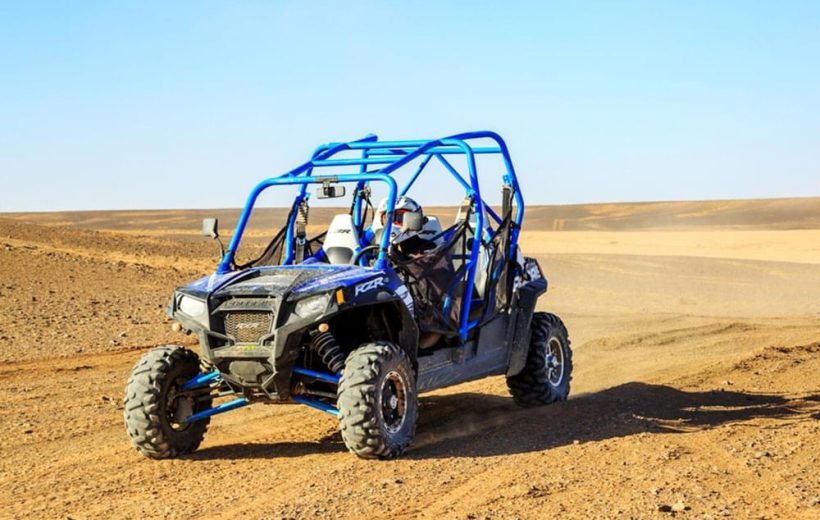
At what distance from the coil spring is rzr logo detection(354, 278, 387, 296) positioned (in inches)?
17.0

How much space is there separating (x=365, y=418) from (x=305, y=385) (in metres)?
0.81

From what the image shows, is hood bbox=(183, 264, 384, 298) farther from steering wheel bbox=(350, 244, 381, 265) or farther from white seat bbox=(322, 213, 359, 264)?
white seat bbox=(322, 213, 359, 264)

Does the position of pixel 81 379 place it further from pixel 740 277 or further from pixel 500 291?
pixel 740 277

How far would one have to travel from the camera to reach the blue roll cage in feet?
31.4

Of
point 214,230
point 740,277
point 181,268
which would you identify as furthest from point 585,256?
point 214,230

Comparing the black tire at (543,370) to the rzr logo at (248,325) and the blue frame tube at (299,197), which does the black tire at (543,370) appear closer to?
the blue frame tube at (299,197)

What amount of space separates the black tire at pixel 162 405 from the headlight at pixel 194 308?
328 mm

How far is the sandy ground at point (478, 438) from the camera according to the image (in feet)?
24.4

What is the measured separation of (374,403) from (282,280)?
45.0 inches

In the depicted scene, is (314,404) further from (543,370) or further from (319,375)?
(543,370)

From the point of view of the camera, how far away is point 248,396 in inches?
348

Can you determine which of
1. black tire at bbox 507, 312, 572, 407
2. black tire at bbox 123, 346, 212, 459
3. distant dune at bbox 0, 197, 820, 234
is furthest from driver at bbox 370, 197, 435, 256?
distant dune at bbox 0, 197, 820, 234

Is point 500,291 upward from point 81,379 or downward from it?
upward

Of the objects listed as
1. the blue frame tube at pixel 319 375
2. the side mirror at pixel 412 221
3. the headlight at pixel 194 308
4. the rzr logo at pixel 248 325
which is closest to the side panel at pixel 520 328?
the side mirror at pixel 412 221
